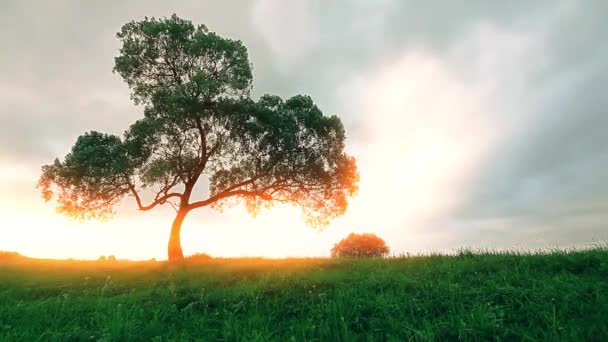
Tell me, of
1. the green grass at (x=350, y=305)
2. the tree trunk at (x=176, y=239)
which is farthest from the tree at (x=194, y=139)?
the green grass at (x=350, y=305)

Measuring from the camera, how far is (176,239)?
28344 mm

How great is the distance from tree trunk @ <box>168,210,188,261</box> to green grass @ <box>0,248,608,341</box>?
12.3 meters

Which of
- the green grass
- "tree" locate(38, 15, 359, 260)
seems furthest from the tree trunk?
the green grass

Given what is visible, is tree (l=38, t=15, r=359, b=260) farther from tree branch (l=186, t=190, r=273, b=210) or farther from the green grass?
the green grass

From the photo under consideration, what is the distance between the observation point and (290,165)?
3022 cm

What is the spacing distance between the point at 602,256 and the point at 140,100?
90.8ft

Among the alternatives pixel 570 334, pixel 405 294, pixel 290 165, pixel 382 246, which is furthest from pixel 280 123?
pixel 382 246

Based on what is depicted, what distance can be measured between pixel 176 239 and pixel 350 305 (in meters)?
21.2

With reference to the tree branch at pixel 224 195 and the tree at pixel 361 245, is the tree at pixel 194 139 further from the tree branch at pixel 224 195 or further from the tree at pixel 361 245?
the tree at pixel 361 245

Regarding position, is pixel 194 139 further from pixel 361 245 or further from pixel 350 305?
pixel 361 245

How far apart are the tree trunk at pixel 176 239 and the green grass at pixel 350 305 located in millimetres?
12298

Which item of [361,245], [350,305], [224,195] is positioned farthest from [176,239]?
[361,245]

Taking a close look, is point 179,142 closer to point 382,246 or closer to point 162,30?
point 162,30

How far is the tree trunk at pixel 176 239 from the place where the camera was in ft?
90.7
